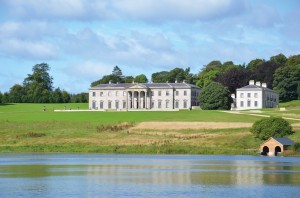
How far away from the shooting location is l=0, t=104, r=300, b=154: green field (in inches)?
3083

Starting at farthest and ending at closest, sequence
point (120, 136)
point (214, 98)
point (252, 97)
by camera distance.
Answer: point (252, 97), point (214, 98), point (120, 136)

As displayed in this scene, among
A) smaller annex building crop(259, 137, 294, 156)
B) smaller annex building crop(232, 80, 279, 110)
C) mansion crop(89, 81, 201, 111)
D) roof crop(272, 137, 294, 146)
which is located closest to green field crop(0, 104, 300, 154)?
smaller annex building crop(259, 137, 294, 156)

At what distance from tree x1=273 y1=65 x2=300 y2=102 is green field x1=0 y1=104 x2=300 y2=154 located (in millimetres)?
60427

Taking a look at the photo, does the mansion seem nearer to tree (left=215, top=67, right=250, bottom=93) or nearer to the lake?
tree (left=215, top=67, right=250, bottom=93)

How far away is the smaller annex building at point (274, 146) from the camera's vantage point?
72312 mm

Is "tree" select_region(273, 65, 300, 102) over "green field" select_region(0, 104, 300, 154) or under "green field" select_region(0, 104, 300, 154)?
over

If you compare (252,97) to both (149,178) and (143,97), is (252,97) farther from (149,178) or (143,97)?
(149,178)

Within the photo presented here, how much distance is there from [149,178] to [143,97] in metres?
123

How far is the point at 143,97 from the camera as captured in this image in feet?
553

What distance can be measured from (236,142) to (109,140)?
16.0m

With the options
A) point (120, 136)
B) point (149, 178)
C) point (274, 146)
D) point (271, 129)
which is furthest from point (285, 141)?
point (149, 178)

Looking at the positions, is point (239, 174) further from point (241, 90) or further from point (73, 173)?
point (241, 90)

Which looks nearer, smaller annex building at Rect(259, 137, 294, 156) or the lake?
the lake

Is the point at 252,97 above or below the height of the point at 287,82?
below
